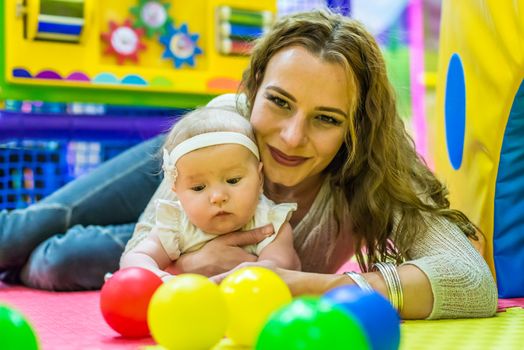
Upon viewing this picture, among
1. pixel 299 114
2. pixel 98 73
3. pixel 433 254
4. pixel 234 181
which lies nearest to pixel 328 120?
pixel 299 114

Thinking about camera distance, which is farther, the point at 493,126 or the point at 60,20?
the point at 60,20

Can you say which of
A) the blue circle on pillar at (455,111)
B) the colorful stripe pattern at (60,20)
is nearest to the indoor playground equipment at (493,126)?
the blue circle on pillar at (455,111)

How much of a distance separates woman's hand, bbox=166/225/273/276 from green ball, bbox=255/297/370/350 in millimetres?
638

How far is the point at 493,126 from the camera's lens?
1.65m

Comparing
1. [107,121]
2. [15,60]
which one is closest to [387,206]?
[107,121]

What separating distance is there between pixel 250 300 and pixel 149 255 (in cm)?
47

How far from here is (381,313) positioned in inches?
34.4

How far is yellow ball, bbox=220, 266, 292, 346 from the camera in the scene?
994 millimetres

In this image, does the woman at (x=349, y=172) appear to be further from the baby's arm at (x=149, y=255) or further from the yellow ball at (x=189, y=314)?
the yellow ball at (x=189, y=314)

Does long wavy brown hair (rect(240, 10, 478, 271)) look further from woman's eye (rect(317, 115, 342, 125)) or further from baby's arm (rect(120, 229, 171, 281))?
baby's arm (rect(120, 229, 171, 281))

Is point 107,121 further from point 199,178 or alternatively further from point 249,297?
point 249,297

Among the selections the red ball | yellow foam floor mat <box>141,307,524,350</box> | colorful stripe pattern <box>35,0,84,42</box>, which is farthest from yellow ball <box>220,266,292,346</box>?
colorful stripe pattern <box>35,0,84,42</box>

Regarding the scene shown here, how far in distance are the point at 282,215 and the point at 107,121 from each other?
1418 millimetres

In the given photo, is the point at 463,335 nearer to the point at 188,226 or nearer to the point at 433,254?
the point at 433,254
